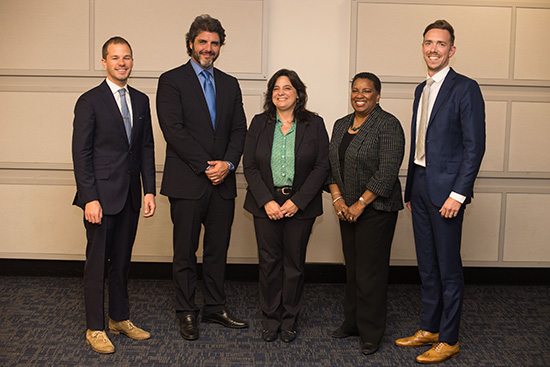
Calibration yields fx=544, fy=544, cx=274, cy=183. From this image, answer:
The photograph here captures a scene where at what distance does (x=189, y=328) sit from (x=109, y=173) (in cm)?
105

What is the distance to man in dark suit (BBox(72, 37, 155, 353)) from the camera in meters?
2.99

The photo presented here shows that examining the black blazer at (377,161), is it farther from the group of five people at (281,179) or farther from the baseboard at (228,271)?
the baseboard at (228,271)

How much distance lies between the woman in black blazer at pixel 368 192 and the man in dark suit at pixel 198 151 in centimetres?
68

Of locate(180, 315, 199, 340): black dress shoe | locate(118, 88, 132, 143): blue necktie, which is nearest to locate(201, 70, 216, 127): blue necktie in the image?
locate(118, 88, 132, 143): blue necktie

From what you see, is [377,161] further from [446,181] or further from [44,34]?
[44,34]

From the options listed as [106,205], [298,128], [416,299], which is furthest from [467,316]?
[106,205]

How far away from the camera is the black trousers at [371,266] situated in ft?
10.1

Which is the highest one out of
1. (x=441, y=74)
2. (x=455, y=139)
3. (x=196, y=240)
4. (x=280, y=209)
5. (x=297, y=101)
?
(x=441, y=74)

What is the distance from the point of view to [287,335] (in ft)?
10.7

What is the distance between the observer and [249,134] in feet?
10.8

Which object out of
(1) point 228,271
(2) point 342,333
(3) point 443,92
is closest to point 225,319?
(2) point 342,333

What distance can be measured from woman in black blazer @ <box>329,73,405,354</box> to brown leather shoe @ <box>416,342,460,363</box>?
0.27 metres

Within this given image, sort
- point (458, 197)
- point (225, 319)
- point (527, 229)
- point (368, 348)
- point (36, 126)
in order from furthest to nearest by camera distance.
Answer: point (527, 229)
point (36, 126)
point (225, 319)
point (368, 348)
point (458, 197)

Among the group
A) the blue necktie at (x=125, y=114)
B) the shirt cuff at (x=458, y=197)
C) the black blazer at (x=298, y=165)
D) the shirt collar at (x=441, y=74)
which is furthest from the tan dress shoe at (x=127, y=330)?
the shirt collar at (x=441, y=74)
